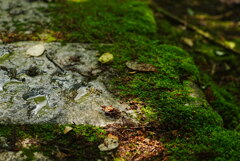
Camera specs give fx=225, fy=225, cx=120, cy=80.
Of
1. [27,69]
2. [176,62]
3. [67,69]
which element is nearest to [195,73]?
[176,62]

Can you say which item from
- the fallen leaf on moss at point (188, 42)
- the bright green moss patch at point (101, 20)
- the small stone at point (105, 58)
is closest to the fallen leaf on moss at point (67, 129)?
the small stone at point (105, 58)

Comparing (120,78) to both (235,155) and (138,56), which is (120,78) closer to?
(138,56)

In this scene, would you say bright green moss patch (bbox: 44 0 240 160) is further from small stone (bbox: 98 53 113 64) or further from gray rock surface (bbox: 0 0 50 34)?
gray rock surface (bbox: 0 0 50 34)

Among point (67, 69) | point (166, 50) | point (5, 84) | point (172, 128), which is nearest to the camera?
point (172, 128)

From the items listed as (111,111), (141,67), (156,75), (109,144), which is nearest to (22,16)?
(141,67)

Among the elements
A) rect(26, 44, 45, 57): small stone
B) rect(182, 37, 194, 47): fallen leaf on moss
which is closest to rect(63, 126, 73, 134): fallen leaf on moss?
rect(26, 44, 45, 57): small stone

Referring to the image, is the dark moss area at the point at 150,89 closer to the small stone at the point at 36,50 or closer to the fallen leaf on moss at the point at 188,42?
the fallen leaf on moss at the point at 188,42
